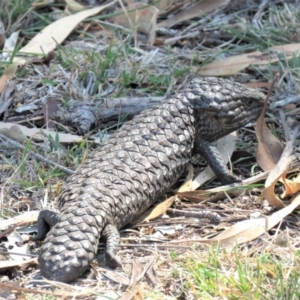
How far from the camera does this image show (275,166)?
15.1 feet

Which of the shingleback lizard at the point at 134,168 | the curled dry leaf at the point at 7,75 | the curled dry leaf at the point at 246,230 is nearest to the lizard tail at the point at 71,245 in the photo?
the shingleback lizard at the point at 134,168

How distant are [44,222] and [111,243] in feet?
1.39

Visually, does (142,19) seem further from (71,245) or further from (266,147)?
(71,245)

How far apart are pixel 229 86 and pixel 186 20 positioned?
1825 mm

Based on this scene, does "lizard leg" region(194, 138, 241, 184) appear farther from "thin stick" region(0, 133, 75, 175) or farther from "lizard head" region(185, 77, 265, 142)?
"thin stick" region(0, 133, 75, 175)

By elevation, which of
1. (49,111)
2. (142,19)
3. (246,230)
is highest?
(142,19)

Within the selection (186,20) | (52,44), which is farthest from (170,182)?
(186,20)

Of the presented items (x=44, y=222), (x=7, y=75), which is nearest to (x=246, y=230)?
(x=44, y=222)

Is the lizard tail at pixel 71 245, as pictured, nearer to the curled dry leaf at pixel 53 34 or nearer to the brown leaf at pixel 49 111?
the brown leaf at pixel 49 111

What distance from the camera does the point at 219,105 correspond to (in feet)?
15.8

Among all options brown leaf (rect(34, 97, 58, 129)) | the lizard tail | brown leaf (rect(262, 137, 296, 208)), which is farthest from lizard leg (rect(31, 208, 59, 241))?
brown leaf (rect(34, 97, 58, 129))

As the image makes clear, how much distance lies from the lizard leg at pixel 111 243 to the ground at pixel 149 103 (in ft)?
0.15

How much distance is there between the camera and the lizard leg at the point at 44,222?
4004 mm

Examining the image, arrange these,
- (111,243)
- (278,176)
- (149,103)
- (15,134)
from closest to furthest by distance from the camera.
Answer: (111,243) → (278,176) → (15,134) → (149,103)
